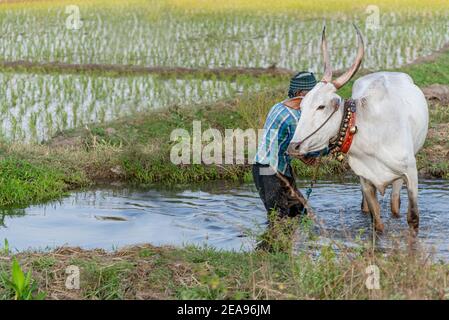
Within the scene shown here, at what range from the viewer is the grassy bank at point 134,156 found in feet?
24.0

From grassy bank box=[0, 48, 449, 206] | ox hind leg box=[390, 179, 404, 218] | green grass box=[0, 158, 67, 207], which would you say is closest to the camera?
ox hind leg box=[390, 179, 404, 218]

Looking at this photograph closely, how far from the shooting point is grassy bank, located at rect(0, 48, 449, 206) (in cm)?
730

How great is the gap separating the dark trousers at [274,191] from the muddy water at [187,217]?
0.19 metres

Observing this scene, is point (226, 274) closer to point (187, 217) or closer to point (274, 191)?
point (274, 191)

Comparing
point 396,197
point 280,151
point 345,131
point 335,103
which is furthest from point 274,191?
point 396,197

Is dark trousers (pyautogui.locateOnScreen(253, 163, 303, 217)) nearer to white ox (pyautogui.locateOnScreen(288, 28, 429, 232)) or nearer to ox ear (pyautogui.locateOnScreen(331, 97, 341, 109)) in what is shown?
white ox (pyautogui.locateOnScreen(288, 28, 429, 232))

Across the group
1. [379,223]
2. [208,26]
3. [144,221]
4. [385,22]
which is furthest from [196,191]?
[385,22]

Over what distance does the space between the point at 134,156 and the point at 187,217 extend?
3.98ft

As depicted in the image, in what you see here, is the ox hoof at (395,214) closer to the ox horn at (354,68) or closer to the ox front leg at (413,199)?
the ox front leg at (413,199)

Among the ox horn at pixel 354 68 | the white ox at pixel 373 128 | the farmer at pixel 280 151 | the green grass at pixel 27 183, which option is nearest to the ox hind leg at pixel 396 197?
the white ox at pixel 373 128

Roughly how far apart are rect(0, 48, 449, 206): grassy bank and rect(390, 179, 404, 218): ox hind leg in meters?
1.46

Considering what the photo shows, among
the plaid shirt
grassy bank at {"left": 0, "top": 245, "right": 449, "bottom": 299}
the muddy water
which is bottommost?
the muddy water

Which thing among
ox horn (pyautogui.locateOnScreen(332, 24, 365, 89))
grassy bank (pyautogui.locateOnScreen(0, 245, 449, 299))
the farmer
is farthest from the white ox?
grassy bank (pyautogui.locateOnScreen(0, 245, 449, 299))

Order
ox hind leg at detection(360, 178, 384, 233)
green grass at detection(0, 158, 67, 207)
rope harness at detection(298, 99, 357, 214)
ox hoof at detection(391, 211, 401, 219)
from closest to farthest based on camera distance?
rope harness at detection(298, 99, 357, 214), ox hind leg at detection(360, 178, 384, 233), ox hoof at detection(391, 211, 401, 219), green grass at detection(0, 158, 67, 207)
